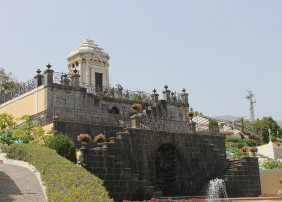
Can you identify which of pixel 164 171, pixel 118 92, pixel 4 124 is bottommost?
pixel 164 171

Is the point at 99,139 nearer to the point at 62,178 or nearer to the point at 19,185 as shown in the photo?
the point at 19,185

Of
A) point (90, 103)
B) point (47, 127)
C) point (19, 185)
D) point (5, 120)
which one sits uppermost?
point (90, 103)

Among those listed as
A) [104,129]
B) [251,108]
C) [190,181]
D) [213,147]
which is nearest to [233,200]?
[190,181]

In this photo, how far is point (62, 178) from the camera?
12492 millimetres

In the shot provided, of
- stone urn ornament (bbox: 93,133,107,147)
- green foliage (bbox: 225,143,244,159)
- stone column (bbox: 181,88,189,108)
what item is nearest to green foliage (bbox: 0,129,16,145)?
stone urn ornament (bbox: 93,133,107,147)

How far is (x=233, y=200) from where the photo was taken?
1955cm

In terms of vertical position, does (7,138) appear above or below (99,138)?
above

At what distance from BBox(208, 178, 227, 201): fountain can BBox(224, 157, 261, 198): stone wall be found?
28 cm

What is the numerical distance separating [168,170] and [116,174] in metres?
4.92

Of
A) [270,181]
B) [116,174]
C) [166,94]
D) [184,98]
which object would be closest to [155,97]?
[166,94]

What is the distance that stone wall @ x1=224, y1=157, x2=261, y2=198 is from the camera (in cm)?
2302

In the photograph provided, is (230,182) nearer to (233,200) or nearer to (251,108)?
(233,200)

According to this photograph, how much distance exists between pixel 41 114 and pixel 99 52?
37.9ft

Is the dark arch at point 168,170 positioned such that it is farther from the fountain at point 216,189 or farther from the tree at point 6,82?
the tree at point 6,82
